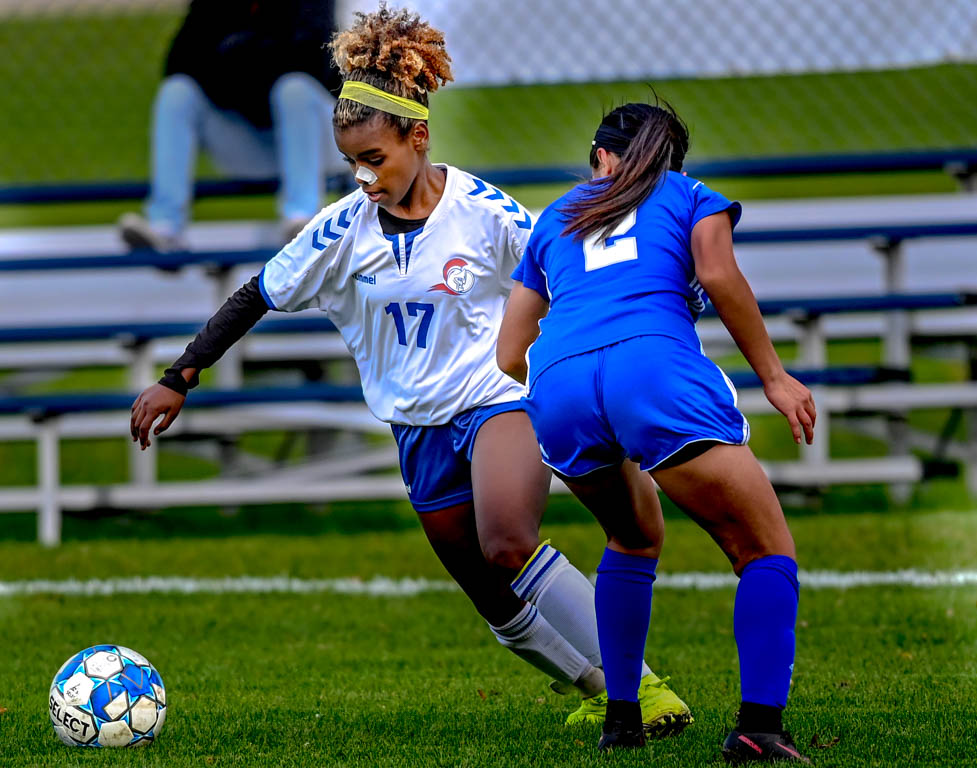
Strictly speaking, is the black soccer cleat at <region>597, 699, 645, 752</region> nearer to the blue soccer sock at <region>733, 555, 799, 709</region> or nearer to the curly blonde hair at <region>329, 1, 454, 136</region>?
the blue soccer sock at <region>733, 555, 799, 709</region>

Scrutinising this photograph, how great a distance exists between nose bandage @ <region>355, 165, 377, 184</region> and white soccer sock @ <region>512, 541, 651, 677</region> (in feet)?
3.42

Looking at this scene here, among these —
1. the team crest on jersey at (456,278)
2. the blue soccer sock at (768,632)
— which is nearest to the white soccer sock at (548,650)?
the blue soccer sock at (768,632)

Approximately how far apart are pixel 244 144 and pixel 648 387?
5.85 metres

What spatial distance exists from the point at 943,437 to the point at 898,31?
265 centimetres

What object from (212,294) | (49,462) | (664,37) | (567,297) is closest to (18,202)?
(212,294)

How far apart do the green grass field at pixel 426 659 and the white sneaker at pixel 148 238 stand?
6.29 ft

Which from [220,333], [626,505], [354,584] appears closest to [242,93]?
[354,584]

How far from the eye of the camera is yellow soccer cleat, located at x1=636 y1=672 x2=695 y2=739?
3.36 metres

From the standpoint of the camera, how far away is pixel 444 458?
12.1 ft

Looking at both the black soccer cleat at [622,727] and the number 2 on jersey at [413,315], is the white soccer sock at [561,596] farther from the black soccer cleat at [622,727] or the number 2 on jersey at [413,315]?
the number 2 on jersey at [413,315]

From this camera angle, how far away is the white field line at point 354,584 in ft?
18.3

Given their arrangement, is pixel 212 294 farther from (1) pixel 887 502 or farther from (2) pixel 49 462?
(1) pixel 887 502

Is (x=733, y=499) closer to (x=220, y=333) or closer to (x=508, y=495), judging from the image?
(x=508, y=495)

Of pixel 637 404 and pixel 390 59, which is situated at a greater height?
pixel 390 59
